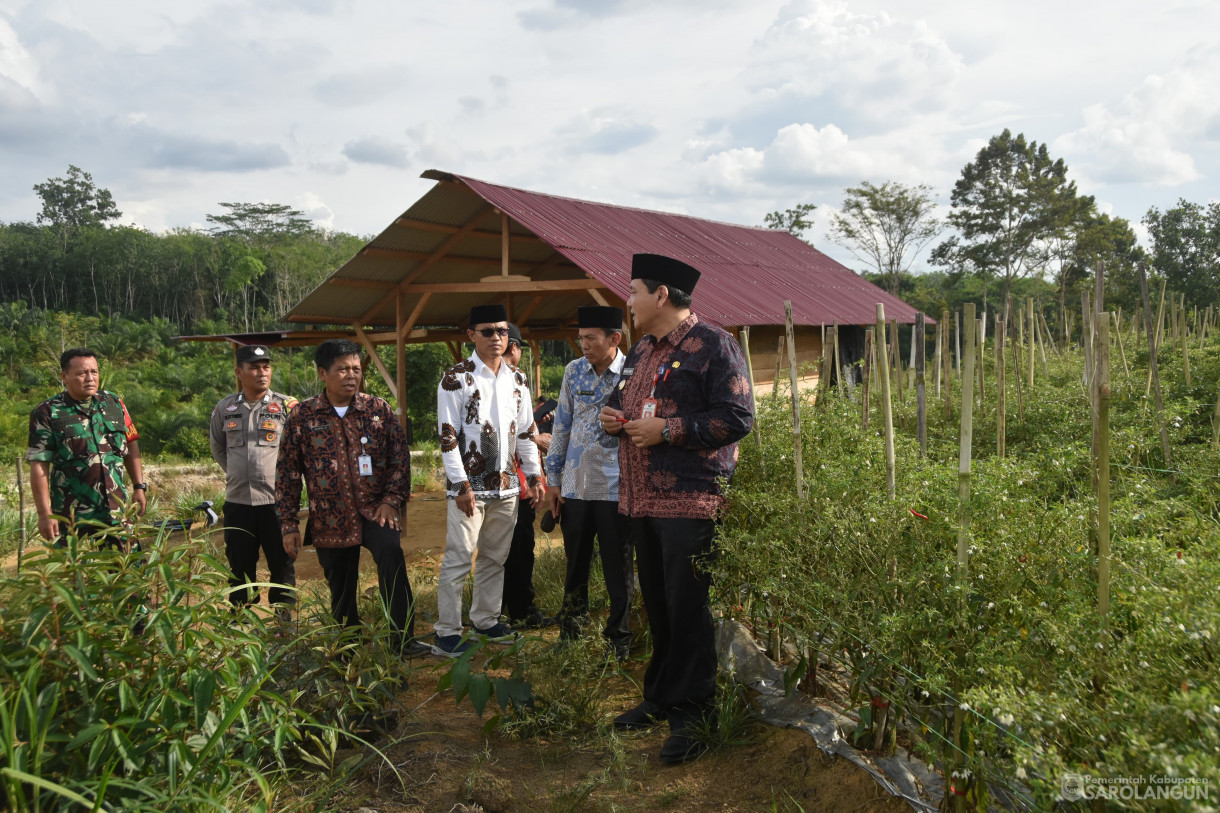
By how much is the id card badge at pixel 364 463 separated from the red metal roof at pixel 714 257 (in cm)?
400

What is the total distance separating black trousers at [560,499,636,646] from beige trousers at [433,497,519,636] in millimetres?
328

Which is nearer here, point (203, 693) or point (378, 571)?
point (203, 693)

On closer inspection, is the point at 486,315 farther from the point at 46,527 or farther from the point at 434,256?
the point at 434,256

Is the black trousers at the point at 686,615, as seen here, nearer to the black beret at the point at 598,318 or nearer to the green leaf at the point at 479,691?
the green leaf at the point at 479,691

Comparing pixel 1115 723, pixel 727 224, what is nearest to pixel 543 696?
pixel 1115 723

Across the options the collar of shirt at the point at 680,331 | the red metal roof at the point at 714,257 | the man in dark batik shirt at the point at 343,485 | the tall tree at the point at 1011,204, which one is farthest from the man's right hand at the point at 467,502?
the tall tree at the point at 1011,204

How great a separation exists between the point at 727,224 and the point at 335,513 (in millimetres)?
12879

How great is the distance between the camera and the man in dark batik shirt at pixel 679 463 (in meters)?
2.90

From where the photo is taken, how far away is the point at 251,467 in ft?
14.3

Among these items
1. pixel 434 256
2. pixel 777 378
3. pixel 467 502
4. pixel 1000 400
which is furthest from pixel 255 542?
pixel 434 256

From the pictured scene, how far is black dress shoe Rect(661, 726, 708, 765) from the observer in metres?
2.85

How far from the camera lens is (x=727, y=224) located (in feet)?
50.6

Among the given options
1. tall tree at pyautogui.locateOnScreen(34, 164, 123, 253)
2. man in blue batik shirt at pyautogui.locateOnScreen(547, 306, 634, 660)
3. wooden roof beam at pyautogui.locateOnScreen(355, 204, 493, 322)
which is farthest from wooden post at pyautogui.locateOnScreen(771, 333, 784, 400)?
tall tree at pyautogui.locateOnScreen(34, 164, 123, 253)

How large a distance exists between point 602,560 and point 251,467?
1975mm
